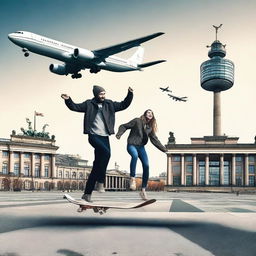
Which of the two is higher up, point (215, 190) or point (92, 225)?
point (92, 225)

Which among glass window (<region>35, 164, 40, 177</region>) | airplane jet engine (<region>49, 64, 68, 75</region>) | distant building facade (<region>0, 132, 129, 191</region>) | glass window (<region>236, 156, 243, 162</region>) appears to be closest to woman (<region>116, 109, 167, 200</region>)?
airplane jet engine (<region>49, 64, 68, 75</region>)

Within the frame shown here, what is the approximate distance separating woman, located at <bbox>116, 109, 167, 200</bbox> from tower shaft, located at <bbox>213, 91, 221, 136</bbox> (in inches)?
5214

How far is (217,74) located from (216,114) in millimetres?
16373

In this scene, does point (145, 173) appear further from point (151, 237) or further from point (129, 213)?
point (151, 237)

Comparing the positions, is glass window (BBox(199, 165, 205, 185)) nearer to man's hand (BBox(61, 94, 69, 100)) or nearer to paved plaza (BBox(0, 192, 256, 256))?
paved plaza (BBox(0, 192, 256, 256))

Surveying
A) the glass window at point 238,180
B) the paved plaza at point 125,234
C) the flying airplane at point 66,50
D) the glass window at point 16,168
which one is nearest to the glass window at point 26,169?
the glass window at point 16,168

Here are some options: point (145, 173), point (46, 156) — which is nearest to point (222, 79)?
point (46, 156)

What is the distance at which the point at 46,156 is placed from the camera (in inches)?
5290

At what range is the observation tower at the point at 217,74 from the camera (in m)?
142

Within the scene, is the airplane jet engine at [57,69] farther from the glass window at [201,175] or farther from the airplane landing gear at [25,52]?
the glass window at [201,175]

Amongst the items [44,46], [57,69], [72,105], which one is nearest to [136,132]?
[72,105]

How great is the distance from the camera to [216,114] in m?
140

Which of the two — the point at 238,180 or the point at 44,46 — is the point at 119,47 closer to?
the point at 44,46

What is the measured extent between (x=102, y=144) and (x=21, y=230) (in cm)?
274
